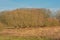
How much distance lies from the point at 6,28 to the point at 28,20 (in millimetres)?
2969

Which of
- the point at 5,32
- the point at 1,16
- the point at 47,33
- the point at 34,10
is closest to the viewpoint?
the point at 47,33

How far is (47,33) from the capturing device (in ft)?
52.4

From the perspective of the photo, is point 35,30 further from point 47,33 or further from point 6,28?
point 6,28

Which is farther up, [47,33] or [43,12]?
[43,12]

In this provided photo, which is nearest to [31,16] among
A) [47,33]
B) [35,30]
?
[35,30]

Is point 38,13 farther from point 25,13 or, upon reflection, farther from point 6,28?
point 6,28

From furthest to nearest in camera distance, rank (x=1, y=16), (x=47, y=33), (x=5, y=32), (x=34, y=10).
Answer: (x=34, y=10) → (x=1, y=16) → (x=5, y=32) → (x=47, y=33)

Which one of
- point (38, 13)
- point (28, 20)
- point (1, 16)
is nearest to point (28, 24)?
point (28, 20)

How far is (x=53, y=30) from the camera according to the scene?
1683 centimetres

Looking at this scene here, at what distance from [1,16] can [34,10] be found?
13.8 ft

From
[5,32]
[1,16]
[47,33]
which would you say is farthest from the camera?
[1,16]

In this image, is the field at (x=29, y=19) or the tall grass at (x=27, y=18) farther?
the tall grass at (x=27, y=18)

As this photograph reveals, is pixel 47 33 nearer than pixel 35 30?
Yes

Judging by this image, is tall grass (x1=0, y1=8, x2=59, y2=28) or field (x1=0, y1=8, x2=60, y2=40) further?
tall grass (x1=0, y1=8, x2=59, y2=28)
